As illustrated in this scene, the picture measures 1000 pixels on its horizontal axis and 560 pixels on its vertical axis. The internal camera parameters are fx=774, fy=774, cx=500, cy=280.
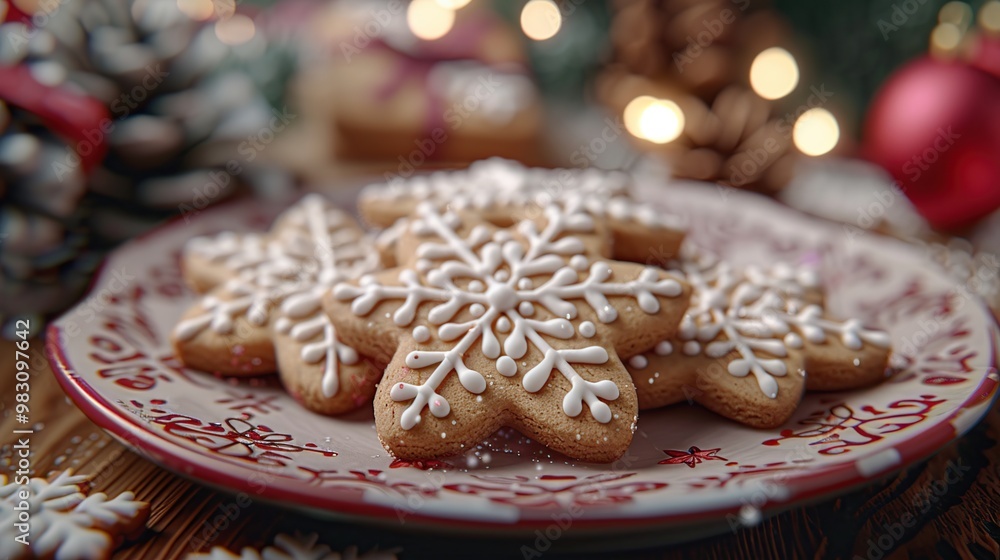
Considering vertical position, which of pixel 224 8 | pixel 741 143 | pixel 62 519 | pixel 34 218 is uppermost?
pixel 224 8

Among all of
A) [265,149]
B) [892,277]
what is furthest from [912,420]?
[265,149]

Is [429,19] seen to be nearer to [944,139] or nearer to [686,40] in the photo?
[686,40]

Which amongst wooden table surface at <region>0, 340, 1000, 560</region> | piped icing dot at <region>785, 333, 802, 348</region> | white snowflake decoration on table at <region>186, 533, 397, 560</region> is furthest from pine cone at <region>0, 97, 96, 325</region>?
piped icing dot at <region>785, 333, 802, 348</region>

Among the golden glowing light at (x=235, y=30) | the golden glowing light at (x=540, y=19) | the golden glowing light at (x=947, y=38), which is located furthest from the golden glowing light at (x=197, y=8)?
the golden glowing light at (x=947, y=38)

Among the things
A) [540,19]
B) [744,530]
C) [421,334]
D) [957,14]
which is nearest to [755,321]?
[744,530]

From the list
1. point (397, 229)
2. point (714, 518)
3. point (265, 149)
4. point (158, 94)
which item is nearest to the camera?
point (714, 518)

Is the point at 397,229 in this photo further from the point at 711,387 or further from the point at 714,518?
the point at 714,518
